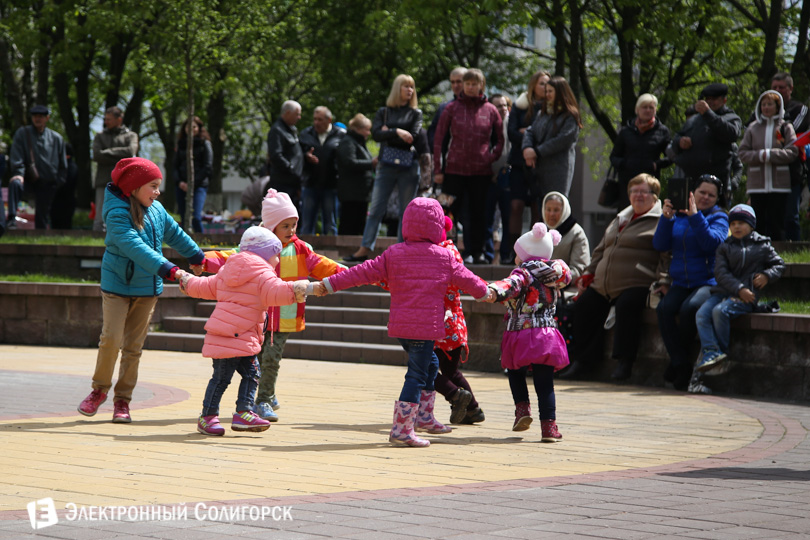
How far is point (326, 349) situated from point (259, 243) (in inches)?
221

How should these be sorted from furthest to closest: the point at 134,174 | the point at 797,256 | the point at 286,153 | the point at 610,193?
1. the point at 286,153
2. the point at 610,193
3. the point at 797,256
4. the point at 134,174

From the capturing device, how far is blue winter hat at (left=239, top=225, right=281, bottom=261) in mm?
7797

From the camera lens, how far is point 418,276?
7.49m

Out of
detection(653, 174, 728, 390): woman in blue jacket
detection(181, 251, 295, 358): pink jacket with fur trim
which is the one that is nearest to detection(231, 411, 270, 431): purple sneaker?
detection(181, 251, 295, 358): pink jacket with fur trim

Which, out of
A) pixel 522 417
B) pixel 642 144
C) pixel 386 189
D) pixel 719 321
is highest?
pixel 642 144

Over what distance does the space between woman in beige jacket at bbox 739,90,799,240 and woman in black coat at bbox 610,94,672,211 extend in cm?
98

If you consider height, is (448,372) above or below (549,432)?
above

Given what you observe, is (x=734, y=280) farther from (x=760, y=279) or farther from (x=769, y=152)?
(x=769, y=152)

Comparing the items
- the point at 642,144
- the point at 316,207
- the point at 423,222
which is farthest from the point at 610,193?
the point at 423,222

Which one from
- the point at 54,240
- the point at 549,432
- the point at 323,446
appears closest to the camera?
the point at 323,446

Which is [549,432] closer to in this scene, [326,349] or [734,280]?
[734,280]

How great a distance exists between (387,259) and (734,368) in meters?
4.66

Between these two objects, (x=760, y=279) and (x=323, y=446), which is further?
(x=760, y=279)

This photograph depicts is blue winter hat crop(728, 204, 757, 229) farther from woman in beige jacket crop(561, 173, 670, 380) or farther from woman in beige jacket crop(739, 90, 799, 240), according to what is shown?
woman in beige jacket crop(739, 90, 799, 240)
